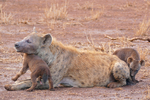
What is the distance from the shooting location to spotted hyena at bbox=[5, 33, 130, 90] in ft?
18.2

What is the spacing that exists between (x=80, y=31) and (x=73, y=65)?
697 centimetres

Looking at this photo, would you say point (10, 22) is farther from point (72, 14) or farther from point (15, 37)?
point (72, 14)

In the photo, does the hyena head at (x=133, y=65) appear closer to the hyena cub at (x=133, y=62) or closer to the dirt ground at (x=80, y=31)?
the hyena cub at (x=133, y=62)

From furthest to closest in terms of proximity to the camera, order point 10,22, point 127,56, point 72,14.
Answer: point 72,14
point 10,22
point 127,56

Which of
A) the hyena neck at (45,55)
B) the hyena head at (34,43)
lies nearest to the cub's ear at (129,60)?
the hyena neck at (45,55)

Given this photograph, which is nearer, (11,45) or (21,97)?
(21,97)

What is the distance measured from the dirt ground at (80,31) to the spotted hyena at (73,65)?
19cm

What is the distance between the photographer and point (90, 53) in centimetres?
627

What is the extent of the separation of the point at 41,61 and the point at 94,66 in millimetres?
1138

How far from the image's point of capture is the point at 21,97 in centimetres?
488

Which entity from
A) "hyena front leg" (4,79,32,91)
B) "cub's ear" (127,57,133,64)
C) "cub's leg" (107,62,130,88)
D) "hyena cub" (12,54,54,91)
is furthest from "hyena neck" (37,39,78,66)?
"cub's ear" (127,57,133,64)

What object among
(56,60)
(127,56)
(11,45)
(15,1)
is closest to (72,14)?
(15,1)

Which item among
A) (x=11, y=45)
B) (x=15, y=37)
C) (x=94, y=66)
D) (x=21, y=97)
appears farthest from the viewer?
(x=15, y=37)

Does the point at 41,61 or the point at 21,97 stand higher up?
the point at 41,61
